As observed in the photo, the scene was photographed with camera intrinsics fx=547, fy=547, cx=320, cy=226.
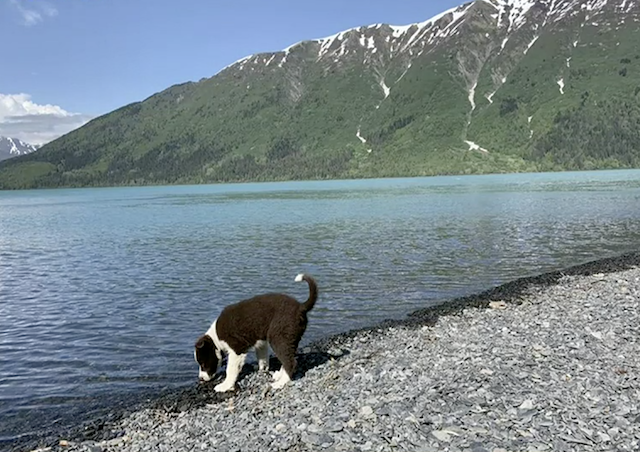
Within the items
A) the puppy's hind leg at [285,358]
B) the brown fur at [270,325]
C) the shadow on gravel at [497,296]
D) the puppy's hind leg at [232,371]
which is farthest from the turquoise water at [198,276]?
→ the puppy's hind leg at [285,358]

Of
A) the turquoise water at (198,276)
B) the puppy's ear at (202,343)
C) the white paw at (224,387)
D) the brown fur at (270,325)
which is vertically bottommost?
the turquoise water at (198,276)

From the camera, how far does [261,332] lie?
484 inches

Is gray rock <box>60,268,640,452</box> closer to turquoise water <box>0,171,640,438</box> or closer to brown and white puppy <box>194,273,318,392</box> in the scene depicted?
brown and white puppy <box>194,273,318,392</box>

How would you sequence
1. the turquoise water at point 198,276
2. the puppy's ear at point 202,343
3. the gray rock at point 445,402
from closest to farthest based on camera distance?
the gray rock at point 445,402
the puppy's ear at point 202,343
the turquoise water at point 198,276

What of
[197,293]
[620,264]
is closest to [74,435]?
[197,293]

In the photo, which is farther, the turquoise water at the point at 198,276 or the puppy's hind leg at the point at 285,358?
the turquoise water at the point at 198,276

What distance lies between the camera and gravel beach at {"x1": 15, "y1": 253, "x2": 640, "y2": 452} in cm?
865

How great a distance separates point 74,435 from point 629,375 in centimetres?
1121

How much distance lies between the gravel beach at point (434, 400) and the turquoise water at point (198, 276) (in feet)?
11.4

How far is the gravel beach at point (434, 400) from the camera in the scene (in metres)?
8.65

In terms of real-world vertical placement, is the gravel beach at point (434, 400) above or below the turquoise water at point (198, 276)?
above

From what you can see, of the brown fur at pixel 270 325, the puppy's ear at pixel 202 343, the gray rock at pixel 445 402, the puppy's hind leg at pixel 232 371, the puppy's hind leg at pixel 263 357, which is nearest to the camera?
the gray rock at pixel 445 402

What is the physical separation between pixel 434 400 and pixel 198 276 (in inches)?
935

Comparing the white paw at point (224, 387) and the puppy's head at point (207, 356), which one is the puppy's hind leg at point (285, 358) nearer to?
the white paw at point (224, 387)
